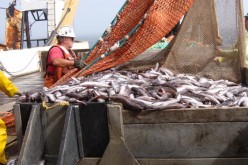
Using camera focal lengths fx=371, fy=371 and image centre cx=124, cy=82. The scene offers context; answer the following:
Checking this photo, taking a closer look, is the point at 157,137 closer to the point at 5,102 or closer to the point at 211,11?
the point at 211,11

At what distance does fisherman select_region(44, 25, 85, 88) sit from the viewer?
680cm

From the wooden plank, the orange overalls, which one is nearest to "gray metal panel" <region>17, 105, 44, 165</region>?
the wooden plank

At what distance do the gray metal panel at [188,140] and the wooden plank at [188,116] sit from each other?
5 cm

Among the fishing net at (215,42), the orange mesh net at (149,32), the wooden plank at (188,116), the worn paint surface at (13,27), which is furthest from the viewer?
the worn paint surface at (13,27)

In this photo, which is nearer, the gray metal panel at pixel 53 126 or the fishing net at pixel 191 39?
the gray metal panel at pixel 53 126

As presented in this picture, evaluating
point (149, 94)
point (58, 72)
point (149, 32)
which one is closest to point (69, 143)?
point (149, 94)

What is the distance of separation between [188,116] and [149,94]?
76cm

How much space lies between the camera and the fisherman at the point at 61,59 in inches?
268

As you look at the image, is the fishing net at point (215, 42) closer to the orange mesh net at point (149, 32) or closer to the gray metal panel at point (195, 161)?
the orange mesh net at point (149, 32)

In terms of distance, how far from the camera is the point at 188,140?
13.5 ft

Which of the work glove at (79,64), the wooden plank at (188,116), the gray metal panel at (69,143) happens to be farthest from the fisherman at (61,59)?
the wooden plank at (188,116)

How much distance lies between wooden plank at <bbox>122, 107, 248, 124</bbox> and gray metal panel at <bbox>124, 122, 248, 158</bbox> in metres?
0.05

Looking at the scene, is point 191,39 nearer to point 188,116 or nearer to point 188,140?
point 188,116

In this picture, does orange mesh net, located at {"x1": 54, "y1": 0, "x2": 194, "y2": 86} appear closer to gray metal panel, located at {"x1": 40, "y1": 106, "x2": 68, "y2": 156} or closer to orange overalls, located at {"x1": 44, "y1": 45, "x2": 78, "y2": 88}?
orange overalls, located at {"x1": 44, "y1": 45, "x2": 78, "y2": 88}
